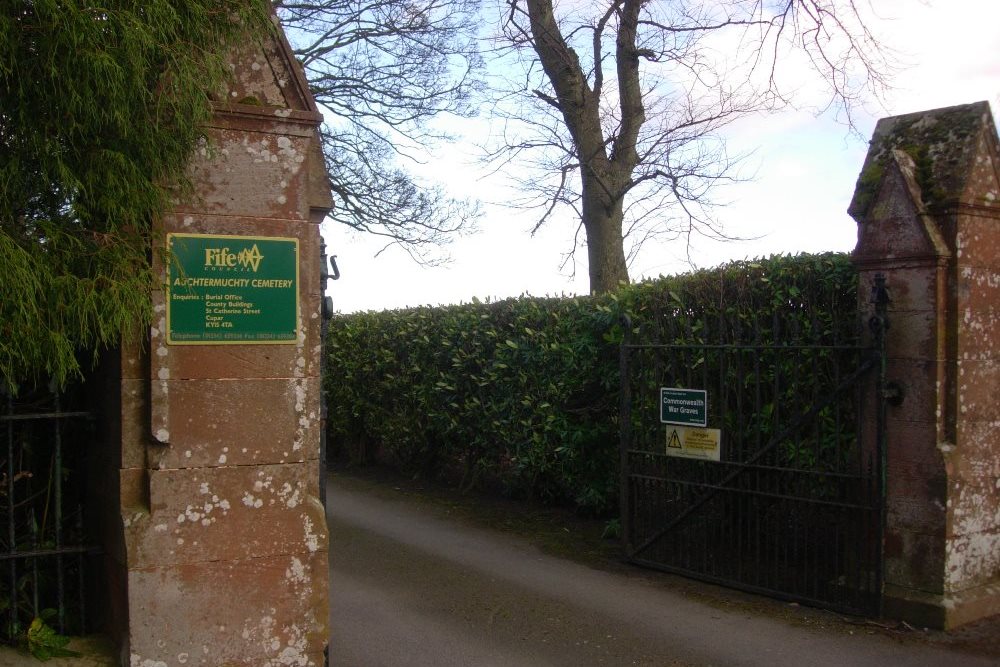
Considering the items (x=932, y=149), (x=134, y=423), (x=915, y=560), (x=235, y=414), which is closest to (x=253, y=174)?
(x=235, y=414)

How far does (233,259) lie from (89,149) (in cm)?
84

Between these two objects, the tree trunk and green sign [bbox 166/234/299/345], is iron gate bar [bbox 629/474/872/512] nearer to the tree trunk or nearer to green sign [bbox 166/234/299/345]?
green sign [bbox 166/234/299/345]

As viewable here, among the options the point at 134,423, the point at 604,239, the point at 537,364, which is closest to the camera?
the point at 134,423

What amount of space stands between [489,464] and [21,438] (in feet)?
26.1

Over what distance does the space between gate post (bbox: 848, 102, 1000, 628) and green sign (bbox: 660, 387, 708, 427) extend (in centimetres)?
140

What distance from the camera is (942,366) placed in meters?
6.23

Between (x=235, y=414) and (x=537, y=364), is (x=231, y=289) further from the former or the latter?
(x=537, y=364)

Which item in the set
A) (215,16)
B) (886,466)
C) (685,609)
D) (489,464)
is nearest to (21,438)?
(215,16)

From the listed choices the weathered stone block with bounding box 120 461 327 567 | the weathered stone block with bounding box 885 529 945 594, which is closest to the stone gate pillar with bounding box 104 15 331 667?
the weathered stone block with bounding box 120 461 327 567

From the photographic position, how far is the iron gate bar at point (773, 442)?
21.5 feet

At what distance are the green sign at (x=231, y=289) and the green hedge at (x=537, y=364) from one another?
13.3 feet

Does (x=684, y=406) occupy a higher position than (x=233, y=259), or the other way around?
(x=233, y=259)

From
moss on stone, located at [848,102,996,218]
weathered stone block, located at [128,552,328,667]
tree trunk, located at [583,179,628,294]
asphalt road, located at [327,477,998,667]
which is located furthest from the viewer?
tree trunk, located at [583,179,628,294]

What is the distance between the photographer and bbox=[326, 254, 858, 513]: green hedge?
25.1 feet
